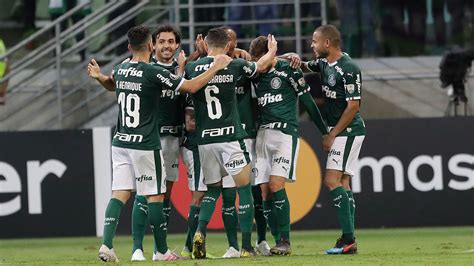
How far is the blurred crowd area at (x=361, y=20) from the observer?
1988cm

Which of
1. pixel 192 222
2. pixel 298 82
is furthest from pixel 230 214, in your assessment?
pixel 298 82

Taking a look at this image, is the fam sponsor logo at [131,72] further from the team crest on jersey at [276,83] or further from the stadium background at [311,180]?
the stadium background at [311,180]

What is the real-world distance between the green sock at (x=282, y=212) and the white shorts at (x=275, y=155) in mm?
212

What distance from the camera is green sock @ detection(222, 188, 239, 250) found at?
1295 cm

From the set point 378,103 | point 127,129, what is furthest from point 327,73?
point 378,103

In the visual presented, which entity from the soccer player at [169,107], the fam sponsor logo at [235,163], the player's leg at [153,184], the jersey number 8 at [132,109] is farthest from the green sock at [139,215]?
the fam sponsor logo at [235,163]

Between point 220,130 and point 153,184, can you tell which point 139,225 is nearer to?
point 153,184

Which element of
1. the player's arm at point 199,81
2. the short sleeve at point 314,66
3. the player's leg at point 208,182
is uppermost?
the short sleeve at point 314,66

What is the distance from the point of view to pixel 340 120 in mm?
13148

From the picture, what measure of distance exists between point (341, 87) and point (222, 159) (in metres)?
1.46

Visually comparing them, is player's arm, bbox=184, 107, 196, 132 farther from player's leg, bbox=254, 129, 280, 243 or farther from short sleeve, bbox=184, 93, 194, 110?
player's leg, bbox=254, 129, 280, 243

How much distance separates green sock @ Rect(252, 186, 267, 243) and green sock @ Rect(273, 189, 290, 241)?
0.60 meters

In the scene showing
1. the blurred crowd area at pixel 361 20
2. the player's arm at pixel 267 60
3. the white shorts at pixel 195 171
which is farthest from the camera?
the blurred crowd area at pixel 361 20

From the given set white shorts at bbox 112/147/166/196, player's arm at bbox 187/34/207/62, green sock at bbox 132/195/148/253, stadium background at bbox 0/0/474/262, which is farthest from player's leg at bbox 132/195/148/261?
stadium background at bbox 0/0/474/262
